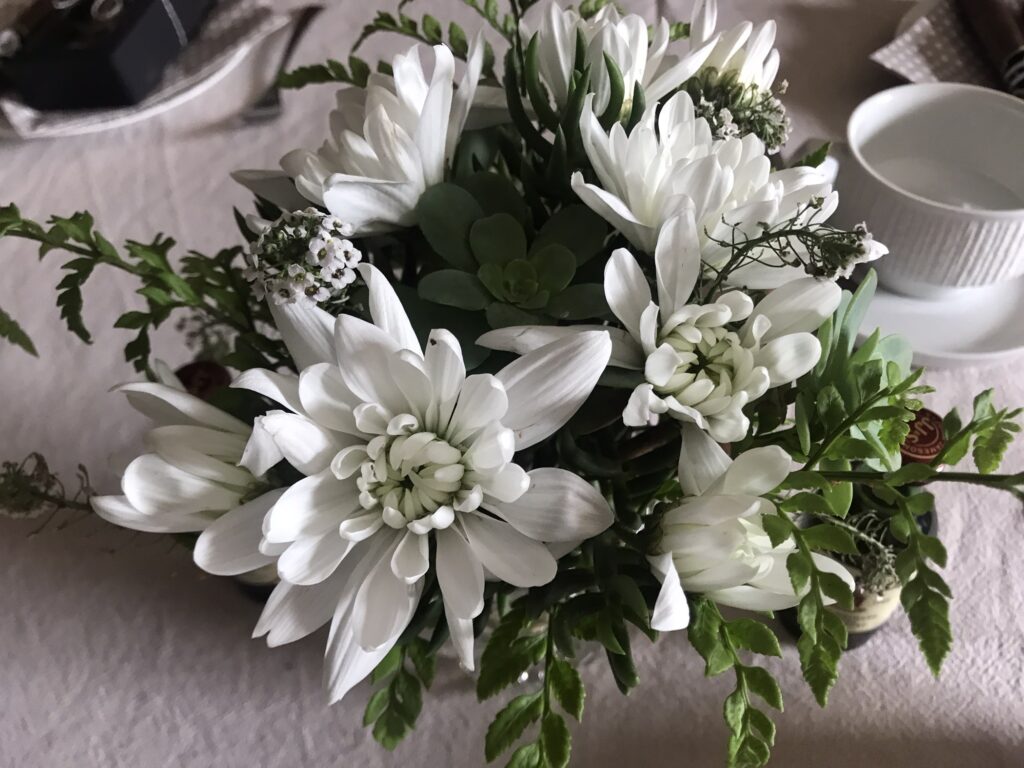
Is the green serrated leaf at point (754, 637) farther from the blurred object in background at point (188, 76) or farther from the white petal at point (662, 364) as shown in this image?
the blurred object in background at point (188, 76)

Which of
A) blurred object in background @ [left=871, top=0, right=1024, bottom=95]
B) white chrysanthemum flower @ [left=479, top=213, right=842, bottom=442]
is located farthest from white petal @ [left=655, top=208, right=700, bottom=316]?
blurred object in background @ [left=871, top=0, right=1024, bottom=95]

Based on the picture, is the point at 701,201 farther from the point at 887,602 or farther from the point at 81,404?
the point at 81,404

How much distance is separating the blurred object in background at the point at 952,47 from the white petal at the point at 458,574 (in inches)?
20.0

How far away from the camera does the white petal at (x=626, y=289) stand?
23cm

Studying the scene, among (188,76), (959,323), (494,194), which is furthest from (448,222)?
(188,76)

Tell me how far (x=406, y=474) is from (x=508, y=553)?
35 millimetres

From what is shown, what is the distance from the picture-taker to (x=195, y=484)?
0.24 metres

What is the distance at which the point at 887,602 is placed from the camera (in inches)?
14.1

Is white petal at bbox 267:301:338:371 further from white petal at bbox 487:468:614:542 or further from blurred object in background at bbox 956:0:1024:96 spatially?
blurred object in background at bbox 956:0:1024:96

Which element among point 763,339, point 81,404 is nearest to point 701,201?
point 763,339

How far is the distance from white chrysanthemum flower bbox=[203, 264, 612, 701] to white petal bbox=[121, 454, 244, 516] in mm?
17

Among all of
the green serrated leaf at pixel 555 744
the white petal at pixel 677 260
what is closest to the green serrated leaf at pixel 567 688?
the green serrated leaf at pixel 555 744

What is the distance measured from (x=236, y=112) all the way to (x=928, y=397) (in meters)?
0.49

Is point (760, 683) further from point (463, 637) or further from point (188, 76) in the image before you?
point (188, 76)
